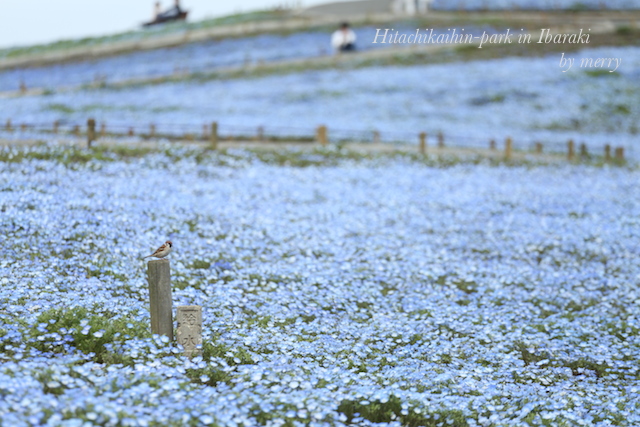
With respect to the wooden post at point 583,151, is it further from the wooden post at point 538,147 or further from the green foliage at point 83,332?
the green foliage at point 83,332

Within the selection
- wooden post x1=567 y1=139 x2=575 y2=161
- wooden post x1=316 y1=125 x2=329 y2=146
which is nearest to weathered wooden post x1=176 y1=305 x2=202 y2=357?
wooden post x1=316 y1=125 x2=329 y2=146

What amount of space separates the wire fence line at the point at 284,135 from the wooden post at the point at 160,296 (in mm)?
20661

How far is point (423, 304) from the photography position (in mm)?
13203

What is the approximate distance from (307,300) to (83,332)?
4.77 m

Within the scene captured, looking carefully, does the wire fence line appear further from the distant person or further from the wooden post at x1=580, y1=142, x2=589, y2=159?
the distant person

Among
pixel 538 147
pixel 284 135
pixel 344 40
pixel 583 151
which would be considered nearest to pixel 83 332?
pixel 284 135

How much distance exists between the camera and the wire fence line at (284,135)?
30.6 m

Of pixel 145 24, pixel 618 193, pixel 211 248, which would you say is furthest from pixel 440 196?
pixel 145 24

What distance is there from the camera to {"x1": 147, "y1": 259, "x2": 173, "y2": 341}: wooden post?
8891 millimetres

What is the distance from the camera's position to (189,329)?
29.5ft

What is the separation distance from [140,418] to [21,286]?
15.5ft

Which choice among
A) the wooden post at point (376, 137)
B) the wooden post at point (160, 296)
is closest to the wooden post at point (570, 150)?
the wooden post at point (376, 137)

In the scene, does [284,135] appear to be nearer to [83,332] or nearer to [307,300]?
[307,300]

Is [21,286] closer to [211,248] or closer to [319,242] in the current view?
[211,248]
